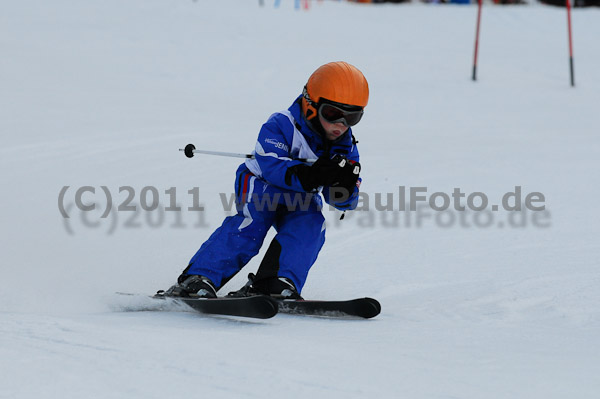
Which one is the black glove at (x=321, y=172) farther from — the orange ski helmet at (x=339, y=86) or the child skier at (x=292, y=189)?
the orange ski helmet at (x=339, y=86)

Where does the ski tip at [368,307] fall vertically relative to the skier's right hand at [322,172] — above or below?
below

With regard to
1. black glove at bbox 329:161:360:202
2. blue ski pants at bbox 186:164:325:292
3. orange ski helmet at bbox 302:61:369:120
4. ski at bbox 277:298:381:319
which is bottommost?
ski at bbox 277:298:381:319

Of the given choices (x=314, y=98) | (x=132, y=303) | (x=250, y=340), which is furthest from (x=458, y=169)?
(x=250, y=340)

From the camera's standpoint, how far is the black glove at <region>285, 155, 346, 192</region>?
3.60 metres

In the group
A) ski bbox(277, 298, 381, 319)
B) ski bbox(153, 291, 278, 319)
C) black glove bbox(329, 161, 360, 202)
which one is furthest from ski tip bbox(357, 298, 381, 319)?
black glove bbox(329, 161, 360, 202)

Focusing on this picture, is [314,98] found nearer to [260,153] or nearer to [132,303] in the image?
[260,153]

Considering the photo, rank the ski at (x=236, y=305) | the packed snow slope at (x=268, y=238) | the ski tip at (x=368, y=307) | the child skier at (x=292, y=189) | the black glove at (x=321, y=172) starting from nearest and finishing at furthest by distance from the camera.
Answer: the packed snow slope at (x=268, y=238)
the ski at (x=236, y=305)
the ski tip at (x=368, y=307)
the black glove at (x=321, y=172)
the child skier at (x=292, y=189)

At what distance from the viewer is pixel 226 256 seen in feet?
12.6

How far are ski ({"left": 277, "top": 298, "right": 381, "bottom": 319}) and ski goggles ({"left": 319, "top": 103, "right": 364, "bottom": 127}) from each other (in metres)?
0.88

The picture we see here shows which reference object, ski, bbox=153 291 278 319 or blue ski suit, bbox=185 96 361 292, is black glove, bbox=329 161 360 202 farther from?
ski, bbox=153 291 278 319

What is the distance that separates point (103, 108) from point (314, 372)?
700cm

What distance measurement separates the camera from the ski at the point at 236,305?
316 cm

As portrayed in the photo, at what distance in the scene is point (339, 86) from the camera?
371 cm

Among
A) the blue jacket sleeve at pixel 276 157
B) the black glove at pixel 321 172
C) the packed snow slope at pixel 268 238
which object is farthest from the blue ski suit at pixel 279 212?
the packed snow slope at pixel 268 238
